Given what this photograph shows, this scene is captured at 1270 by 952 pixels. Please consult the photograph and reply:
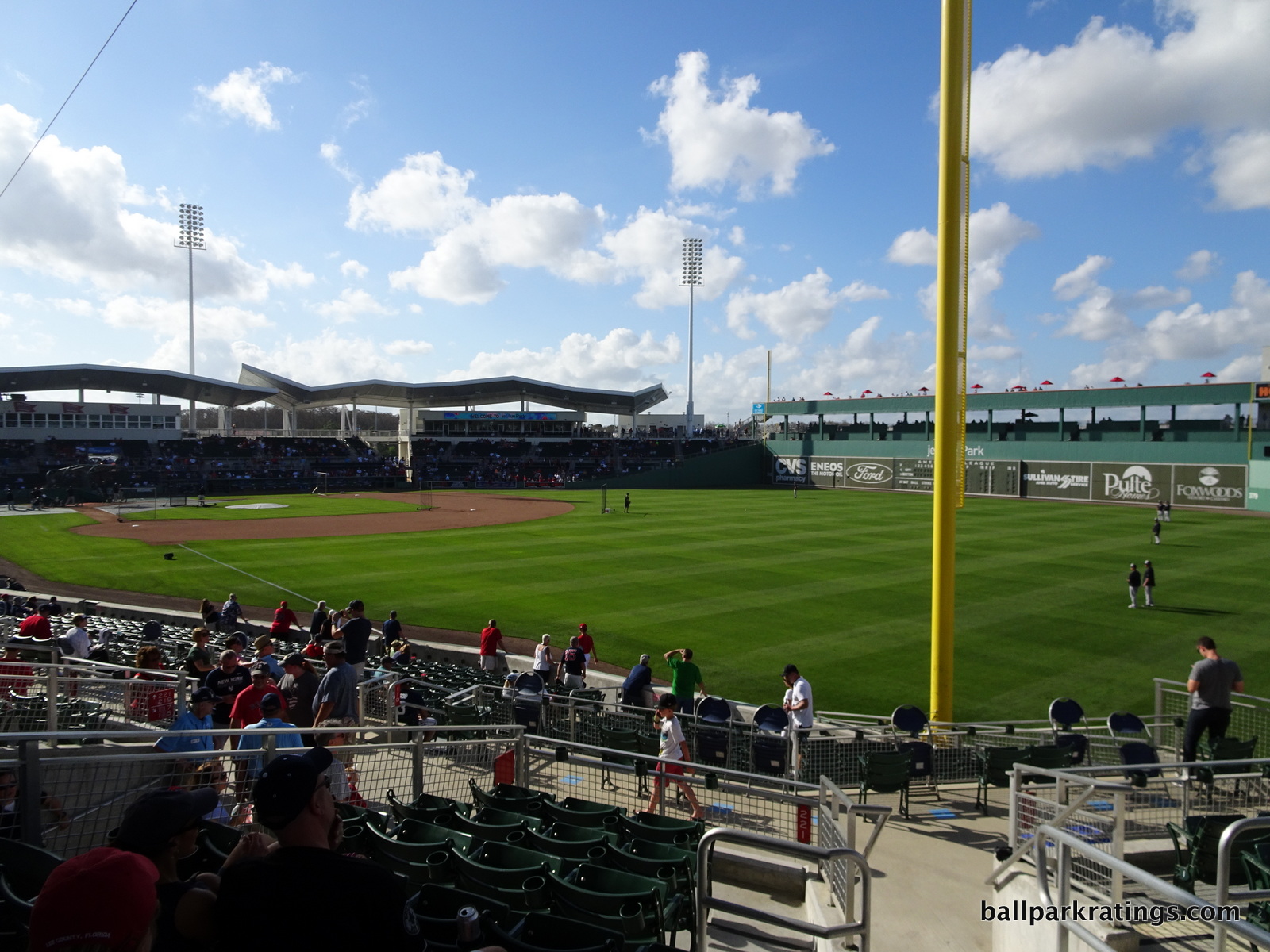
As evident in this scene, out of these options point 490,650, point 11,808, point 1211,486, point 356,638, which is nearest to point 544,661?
point 490,650

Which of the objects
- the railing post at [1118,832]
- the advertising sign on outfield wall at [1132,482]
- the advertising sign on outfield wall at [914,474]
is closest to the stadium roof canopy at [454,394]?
the advertising sign on outfield wall at [914,474]

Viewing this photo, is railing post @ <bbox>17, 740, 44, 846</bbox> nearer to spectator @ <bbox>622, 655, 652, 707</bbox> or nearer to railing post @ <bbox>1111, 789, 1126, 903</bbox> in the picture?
railing post @ <bbox>1111, 789, 1126, 903</bbox>

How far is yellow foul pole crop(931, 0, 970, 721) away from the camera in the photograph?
10.1m

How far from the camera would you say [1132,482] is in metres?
54.0

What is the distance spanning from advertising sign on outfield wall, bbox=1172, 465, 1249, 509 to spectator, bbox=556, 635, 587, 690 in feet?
173

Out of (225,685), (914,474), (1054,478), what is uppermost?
(914,474)

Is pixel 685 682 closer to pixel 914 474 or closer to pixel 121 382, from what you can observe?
pixel 914 474

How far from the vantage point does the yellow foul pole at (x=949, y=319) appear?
10.1 m

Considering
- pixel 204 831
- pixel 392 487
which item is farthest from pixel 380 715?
pixel 392 487

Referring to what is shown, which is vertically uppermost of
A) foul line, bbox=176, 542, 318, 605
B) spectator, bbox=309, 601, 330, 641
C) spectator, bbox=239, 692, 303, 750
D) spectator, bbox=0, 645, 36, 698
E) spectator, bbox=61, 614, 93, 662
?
spectator, bbox=239, 692, 303, 750

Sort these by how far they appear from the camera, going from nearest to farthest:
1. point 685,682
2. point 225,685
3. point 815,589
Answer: point 225,685
point 685,682
point 815,589

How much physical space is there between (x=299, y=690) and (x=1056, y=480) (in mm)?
60539

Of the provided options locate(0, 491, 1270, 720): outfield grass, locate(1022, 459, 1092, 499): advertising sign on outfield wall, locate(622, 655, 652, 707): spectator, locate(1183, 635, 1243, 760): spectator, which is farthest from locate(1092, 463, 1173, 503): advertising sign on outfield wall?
locate(622, 655, 652, 707): spectator

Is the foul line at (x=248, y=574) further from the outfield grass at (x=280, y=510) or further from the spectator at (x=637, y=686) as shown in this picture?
the spectator at (x=637, y=686)
